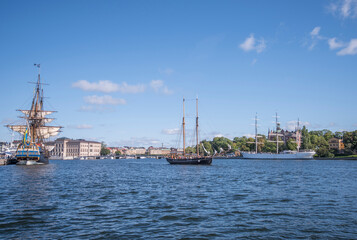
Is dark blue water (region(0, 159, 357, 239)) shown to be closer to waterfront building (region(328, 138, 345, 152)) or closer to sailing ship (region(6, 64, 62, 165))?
sailing ship (region(6, 64, 62, 165))

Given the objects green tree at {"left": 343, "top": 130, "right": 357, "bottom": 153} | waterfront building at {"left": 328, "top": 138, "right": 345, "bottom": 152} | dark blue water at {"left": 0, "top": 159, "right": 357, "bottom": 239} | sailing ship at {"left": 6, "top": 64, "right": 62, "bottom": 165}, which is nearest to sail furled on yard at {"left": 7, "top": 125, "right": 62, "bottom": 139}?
sailing ship at {"left": 6, "top": 64, "right": 62, "bottom": 165}

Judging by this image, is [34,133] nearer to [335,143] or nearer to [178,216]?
[178,216]

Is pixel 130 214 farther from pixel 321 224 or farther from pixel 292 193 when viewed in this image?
pixel 292 193

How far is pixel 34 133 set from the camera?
362 ft

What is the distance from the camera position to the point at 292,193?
2756 cm

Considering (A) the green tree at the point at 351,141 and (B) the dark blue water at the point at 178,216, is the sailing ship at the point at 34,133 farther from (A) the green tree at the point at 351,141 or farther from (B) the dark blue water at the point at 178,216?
(A) the green tree at the point at 351,141

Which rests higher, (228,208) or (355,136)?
(355,136)

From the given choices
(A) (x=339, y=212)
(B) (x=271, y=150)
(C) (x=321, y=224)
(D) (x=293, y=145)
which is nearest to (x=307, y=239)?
(C) (x=321, y=224)

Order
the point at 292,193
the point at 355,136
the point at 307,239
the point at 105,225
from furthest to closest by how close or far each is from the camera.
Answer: the point at 355,136, the point at 292,193, the point at 105,225, the point at 307,239

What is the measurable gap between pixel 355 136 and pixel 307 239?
150706 millimetres

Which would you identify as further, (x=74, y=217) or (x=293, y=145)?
(x=293, y=145)

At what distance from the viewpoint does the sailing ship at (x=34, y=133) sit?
87.8 meters

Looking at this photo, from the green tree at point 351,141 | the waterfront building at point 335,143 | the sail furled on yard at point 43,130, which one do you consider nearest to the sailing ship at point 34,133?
the sail furled on yard at point 43,130

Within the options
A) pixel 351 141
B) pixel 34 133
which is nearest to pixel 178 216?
pixel 34 133
